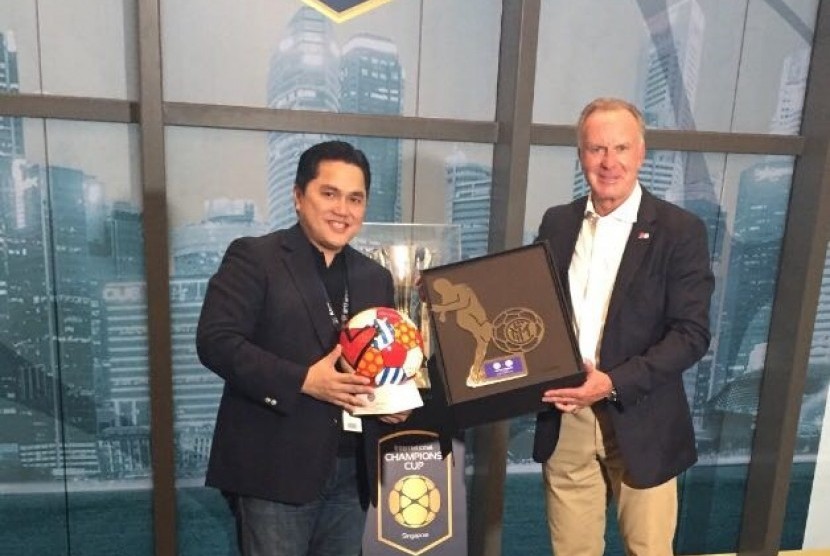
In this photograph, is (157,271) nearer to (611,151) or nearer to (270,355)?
(270,355)

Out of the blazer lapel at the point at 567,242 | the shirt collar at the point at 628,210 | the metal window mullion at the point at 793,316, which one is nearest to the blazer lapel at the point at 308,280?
the blazer lapel at the point at 567,242

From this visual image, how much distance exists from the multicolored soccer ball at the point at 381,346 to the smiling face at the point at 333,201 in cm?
19

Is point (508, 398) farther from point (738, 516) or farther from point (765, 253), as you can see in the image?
point (738, 516)

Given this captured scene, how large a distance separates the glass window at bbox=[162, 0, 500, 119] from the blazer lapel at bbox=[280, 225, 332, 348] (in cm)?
Answer: 101

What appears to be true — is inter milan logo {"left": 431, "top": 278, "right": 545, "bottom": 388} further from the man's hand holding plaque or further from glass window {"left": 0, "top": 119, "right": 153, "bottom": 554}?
glass window {"left": 0, "top": 119, "right": 153, "bottom": 554}

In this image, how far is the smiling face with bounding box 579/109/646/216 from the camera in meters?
1.60

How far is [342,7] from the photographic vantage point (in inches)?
90.2

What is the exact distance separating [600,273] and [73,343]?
1839mm

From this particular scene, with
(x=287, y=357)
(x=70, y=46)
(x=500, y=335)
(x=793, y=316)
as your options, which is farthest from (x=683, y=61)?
(x=70, y=46)

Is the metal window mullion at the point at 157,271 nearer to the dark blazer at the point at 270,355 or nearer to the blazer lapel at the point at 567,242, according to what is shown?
the dark blazer at the point at 270,355

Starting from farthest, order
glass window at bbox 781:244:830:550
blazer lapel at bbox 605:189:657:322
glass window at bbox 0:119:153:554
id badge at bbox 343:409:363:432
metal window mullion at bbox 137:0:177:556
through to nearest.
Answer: glass window at bbox 781:244:830:550 → glass window at bbox 0:119:153:554 → metal window mullion at bbox 137:0:177:556 → blazer lapel at bbox 605:189:657:322 → id badge at bbox 343:409:363:432

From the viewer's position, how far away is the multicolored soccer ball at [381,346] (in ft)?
4.63

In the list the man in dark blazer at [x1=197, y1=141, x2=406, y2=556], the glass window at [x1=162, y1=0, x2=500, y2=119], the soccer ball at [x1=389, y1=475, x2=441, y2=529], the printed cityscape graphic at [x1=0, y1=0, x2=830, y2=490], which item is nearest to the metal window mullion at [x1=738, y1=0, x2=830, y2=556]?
the printed cityscape graphic at [x1=0, y1=0, x2=830, y2=490]

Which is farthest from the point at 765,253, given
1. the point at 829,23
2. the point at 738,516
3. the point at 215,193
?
the point at 215,193
